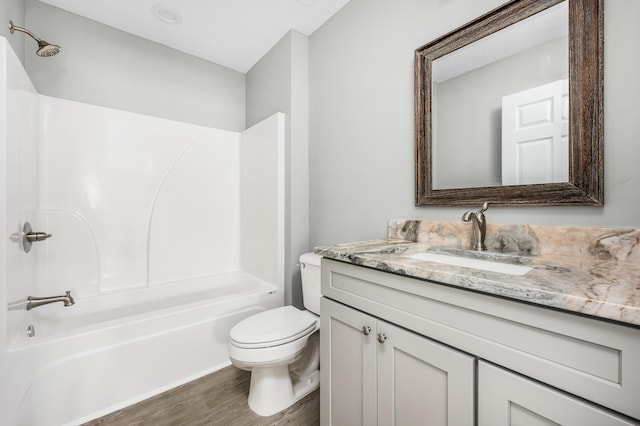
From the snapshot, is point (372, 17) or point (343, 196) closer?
point (372, 17)

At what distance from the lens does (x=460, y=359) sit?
719 millimetres

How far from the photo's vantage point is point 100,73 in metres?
2.05

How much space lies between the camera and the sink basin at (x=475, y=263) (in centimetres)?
87

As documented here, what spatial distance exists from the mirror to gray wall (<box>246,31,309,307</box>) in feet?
3.31

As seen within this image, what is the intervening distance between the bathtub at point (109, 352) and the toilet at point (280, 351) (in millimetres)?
424

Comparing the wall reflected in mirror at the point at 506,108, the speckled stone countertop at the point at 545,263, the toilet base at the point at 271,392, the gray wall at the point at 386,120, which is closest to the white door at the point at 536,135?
the wall reflected in mirror at the point at 506,108

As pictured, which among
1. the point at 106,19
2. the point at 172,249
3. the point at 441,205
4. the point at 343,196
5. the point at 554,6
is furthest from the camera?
the point at 172,249

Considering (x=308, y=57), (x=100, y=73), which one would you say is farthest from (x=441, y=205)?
(x=100, y=73)

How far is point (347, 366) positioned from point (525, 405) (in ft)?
1.96

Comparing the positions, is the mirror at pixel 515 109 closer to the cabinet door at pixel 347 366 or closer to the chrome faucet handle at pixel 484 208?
the chrome faucet handle at pixel 484 208

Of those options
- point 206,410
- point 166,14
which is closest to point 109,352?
point 206,410

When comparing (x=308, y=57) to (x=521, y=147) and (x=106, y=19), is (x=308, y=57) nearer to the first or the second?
(x=106, y=19)

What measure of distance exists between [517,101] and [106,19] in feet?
9.10

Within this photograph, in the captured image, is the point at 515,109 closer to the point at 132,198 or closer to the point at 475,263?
the point at 475,263
